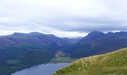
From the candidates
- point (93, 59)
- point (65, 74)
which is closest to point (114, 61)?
point (93, 59)

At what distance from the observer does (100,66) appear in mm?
62312

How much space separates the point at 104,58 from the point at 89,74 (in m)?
17.3

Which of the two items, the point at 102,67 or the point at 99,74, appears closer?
the point at 99,74

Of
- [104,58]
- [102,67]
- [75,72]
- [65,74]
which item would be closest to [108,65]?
[102,67]

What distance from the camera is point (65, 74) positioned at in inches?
2378

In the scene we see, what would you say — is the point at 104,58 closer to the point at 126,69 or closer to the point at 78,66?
the point at 78,66

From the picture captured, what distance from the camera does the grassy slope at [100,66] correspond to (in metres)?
55.6

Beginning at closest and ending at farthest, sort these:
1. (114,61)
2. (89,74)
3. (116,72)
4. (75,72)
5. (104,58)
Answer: (116,72) < (89,74) < (75,72) < (114,61) < (104,58)

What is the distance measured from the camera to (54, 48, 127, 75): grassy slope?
5556 cm

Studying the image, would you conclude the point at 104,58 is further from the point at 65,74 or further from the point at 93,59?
the point at 65,74

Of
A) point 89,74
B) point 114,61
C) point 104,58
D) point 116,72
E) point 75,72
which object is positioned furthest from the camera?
point 104,58

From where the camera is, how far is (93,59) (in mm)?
71188

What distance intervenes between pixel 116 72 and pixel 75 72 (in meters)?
15.1

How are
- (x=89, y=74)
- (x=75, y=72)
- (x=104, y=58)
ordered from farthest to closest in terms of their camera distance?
1. (x=104, y=58)
2. (x=75, y=72)
3. (x=89, y=74)
